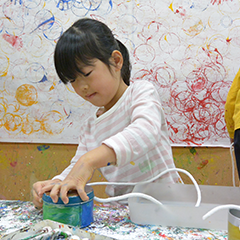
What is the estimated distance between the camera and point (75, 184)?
47cm

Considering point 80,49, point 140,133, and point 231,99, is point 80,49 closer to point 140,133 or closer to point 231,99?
point 140,133

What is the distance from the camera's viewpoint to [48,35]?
1.43 m

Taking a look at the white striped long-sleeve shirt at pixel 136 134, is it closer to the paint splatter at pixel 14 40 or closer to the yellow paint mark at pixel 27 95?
the yellow paint mark at pixel 27 95

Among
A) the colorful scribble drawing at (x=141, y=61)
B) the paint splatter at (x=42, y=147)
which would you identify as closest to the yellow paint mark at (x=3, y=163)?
the colorful scribble drawing at (x=141, y=61)

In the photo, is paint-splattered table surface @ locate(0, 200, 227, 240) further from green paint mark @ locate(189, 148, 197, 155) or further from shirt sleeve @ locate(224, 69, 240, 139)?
green paint mark @ locate(189, 148, 197, 155)

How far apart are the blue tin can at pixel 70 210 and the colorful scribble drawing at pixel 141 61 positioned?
0.96 metres

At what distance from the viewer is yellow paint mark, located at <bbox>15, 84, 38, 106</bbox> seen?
4.75 ft

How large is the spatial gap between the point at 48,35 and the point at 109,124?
2.90 ft

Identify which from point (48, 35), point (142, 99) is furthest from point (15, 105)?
point (142, 99)

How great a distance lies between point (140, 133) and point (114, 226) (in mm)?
195

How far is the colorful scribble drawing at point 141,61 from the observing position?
130 cm

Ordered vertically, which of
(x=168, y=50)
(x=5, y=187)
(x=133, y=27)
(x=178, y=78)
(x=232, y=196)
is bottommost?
(x=5, y=187)

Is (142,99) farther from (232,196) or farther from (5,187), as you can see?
(5,187)

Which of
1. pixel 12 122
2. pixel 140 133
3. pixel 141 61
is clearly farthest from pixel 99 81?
pixel 12 122
